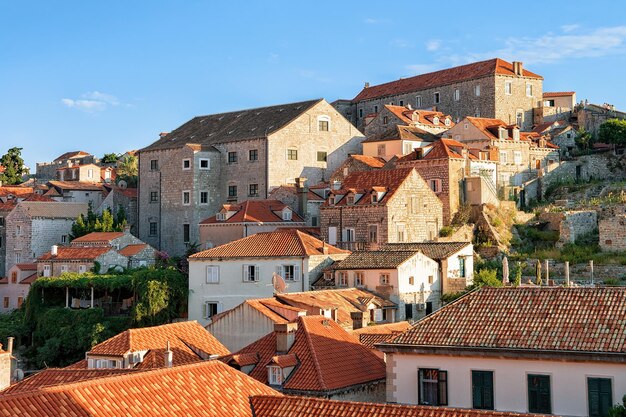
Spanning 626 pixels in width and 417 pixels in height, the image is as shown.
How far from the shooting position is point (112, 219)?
71.2 metres

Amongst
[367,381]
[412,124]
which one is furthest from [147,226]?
[367,381]

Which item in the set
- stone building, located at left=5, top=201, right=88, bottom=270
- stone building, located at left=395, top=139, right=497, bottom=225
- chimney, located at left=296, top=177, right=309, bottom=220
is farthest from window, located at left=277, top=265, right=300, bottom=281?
stone building, located at left=5, top=201, right=88, bottom=270

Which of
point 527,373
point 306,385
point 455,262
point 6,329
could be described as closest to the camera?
point 527,373

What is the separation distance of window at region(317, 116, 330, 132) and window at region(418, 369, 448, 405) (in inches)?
1840

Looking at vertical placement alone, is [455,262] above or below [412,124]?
below

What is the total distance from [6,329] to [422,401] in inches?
1648

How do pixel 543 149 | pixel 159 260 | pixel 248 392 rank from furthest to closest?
pixel 543 149
pixel 159 260
pixel 248 392

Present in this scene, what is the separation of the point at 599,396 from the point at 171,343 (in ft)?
58.4

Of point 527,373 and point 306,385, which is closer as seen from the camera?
point 527,373

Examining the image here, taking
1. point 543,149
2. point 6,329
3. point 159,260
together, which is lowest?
point 6,329

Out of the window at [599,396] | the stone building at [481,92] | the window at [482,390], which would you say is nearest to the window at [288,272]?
the window at [482,390]

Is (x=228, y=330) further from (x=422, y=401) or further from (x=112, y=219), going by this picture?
(x=112, y=219)

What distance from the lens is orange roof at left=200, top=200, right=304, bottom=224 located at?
6047 cm

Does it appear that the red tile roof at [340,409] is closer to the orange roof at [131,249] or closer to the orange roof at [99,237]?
the orange roof at [131,249]
